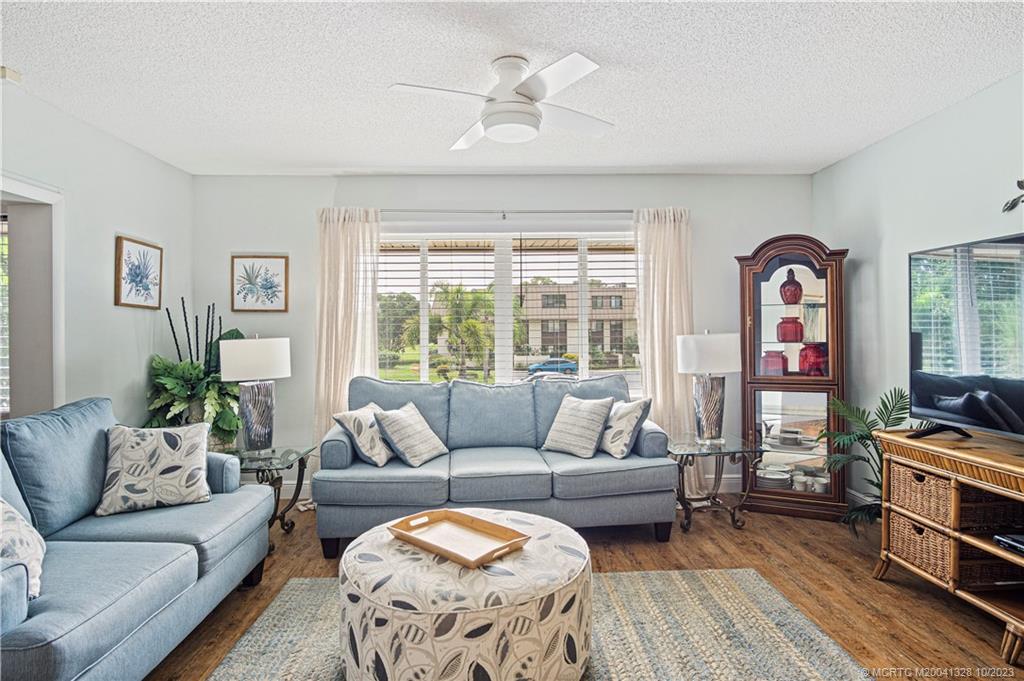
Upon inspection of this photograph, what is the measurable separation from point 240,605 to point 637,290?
3.36m

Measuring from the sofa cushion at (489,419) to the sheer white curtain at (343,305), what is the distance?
85 centimetres

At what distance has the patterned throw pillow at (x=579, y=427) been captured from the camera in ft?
11.9

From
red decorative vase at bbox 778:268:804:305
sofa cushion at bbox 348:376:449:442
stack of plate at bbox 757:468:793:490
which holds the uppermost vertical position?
red decorative vase at bbox 778:268:804:305

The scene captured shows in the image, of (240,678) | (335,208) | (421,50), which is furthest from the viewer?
(335,208)

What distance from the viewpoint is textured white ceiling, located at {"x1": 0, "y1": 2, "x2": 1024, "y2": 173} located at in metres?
2.25

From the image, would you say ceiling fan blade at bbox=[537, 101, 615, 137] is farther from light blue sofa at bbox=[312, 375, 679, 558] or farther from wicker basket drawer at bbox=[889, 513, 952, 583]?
wicker basket drawer at bbox=[889, 513, 952, 583]

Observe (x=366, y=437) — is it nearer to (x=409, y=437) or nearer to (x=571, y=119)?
(x=409, y=437)

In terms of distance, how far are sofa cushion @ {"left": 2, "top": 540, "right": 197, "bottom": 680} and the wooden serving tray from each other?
0.83 meters

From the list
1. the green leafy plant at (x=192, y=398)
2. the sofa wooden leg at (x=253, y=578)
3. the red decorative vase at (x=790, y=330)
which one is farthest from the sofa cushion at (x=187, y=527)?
the red decorative vase at (x=790, y=330)

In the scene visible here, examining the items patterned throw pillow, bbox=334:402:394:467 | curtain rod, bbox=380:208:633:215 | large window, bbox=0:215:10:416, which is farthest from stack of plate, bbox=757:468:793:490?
large window, bbox=0:215:10:416

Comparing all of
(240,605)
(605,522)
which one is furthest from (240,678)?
(605,522)

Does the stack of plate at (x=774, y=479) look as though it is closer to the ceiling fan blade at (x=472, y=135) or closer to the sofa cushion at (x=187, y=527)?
the ceiling fan blade at (x=472, y=135)

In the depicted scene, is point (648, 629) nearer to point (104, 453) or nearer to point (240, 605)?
point (240, 605)

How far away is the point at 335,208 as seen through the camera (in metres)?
4.41
